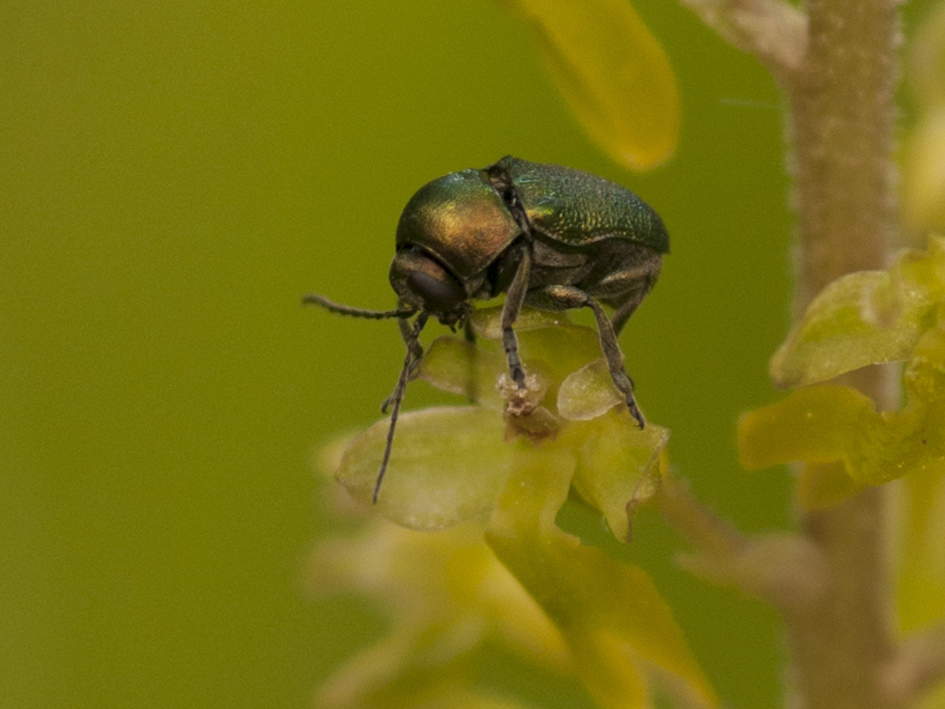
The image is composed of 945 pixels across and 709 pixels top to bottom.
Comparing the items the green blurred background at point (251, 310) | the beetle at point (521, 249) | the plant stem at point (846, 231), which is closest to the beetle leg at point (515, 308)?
the beetle at point (521, 249)

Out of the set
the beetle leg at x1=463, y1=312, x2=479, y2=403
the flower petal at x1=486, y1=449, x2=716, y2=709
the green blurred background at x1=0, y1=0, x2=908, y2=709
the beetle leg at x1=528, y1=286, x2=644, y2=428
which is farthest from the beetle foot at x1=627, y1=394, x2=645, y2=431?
the green blurred background at x1=0, y1=0, x2=908, y2=709

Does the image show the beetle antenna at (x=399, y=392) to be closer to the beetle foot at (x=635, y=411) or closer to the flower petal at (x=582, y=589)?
the flower petal at (x=582, y=589)

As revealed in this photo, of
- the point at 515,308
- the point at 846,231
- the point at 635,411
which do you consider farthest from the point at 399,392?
the point at 846,231

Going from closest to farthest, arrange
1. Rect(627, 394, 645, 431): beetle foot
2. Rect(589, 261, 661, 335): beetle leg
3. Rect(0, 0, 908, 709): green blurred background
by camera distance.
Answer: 1. Rect(627, 394, 645, 431): beetle foot
2. Rect(589, 261, 661, 335): beetle leg
3. Rect(0, 0, 908, 709): green blurred background

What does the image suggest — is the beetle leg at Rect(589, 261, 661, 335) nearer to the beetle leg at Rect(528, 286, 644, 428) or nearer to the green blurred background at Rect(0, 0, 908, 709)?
the beetle leg at Rect(528, 286, 644, 428)

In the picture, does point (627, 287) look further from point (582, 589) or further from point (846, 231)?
point (582, 589)

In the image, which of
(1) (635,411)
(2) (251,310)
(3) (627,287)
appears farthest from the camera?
(2) (251,310)
